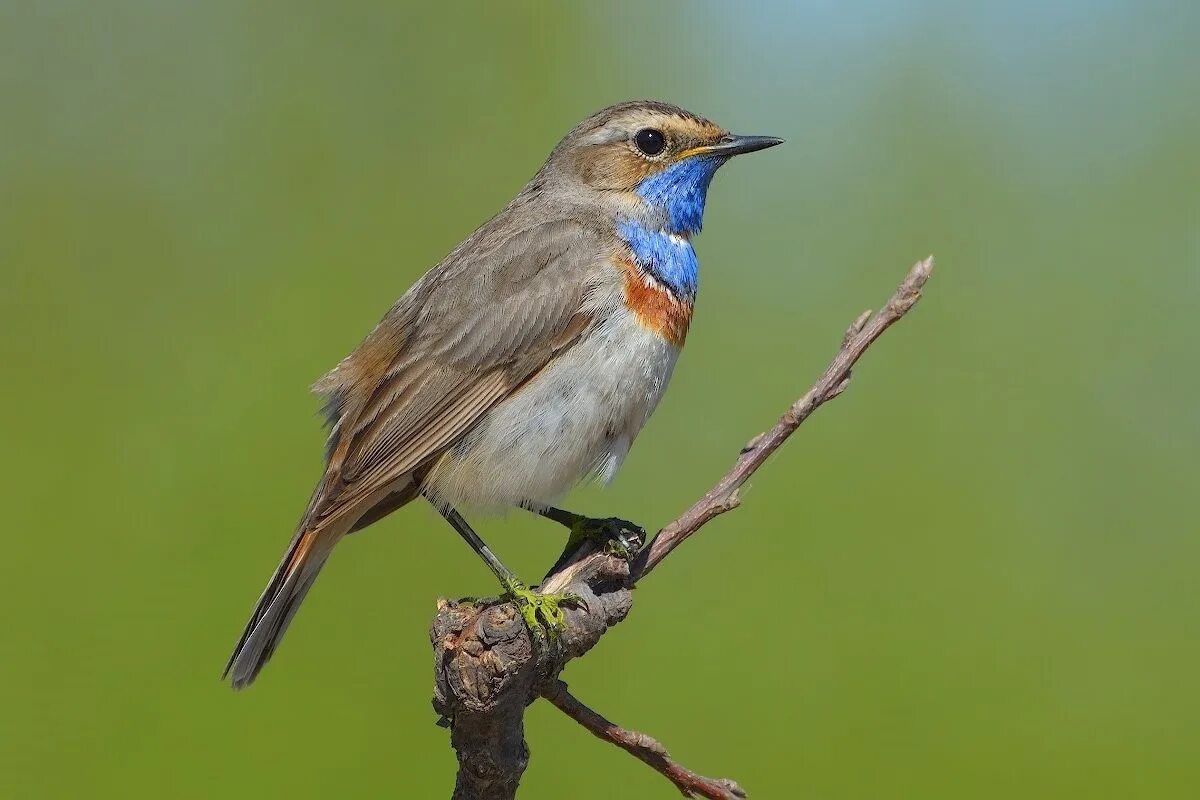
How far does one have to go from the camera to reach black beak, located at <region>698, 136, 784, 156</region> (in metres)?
4.16

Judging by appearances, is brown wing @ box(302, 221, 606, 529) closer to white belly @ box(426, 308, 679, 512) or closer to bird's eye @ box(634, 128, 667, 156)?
white belly @ box(426, 308, 679, 512)

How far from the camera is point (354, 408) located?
3945 mm

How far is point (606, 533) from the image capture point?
12.5ft

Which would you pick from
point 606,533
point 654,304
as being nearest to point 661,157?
point 654,304

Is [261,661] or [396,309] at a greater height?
[396,309]

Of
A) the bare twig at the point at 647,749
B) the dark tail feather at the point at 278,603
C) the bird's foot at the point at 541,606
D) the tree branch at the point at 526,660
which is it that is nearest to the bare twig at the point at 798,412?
the tree branch at the point at 526,660

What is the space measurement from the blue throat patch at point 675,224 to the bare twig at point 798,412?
874mm

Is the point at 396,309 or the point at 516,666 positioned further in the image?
the point at 396,309

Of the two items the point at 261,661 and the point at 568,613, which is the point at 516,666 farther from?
the point at 261,661

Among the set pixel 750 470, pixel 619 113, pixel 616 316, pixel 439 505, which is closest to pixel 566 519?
pixel 439 505

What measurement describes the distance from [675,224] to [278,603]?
5.78 feet

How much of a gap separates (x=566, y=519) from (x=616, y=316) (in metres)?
0.71

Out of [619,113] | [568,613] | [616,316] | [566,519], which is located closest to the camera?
[568,613]

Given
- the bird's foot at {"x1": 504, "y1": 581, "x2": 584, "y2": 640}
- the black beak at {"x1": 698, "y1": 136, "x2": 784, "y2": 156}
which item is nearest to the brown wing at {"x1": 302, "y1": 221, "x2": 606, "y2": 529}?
the black beak at {"x1": 698, "y1": 136, "x2": 784, "y2": 156}
